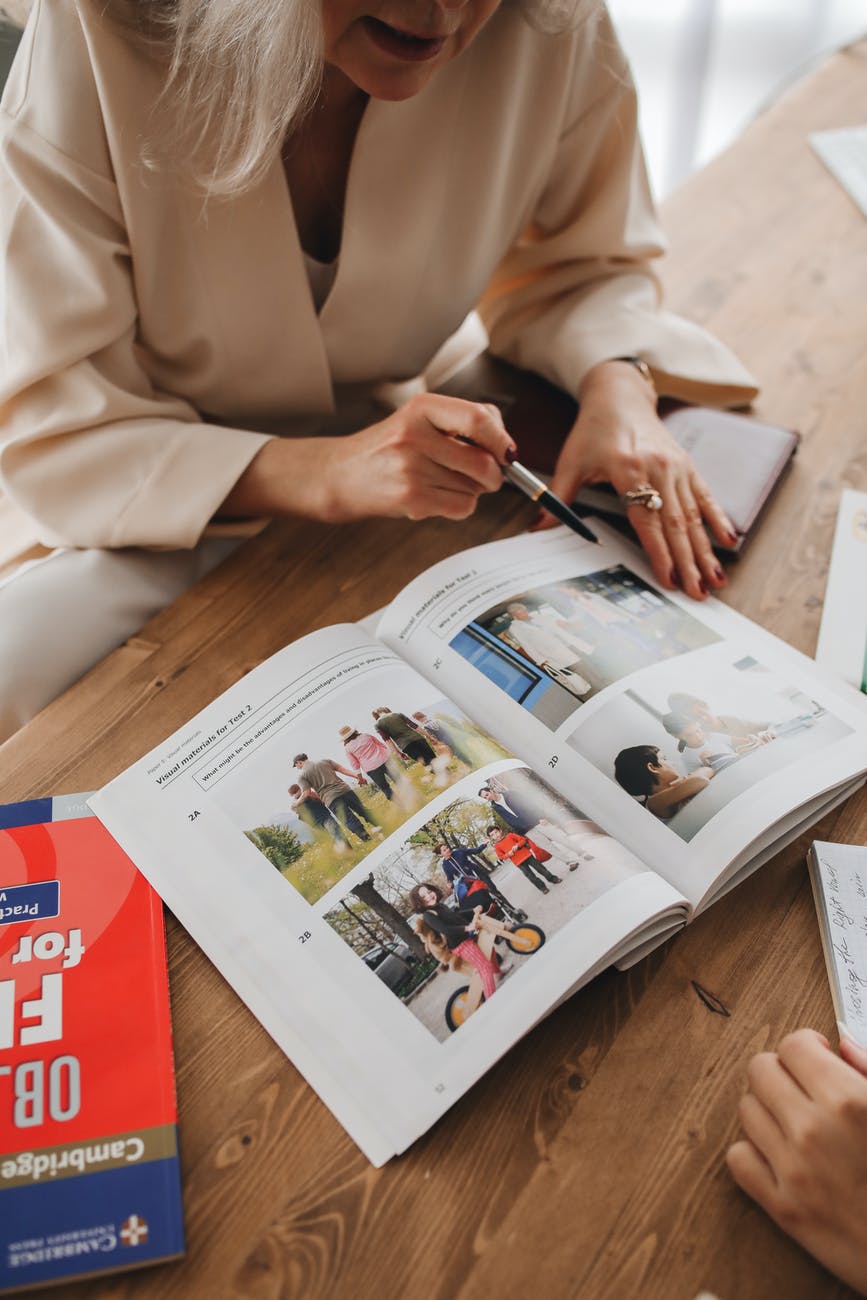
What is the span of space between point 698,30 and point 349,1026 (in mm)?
2936

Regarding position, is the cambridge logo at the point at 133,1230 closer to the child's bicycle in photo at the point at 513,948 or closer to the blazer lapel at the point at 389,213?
the child's bicycle in photo at the point at 513,948

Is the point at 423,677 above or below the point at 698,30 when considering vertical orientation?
below

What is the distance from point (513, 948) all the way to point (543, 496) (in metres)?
0.41

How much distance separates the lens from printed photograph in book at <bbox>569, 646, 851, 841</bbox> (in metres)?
0.67

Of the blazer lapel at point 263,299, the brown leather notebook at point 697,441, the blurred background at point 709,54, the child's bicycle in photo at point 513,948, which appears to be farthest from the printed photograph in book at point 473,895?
the blurred background at point 709,54

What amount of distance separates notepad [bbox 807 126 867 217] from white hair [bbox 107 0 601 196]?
0.70m

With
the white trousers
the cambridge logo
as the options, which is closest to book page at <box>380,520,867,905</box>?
the white trousers

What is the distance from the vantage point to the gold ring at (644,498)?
0.87 metres

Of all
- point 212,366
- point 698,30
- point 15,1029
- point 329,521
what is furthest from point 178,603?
point 698,30

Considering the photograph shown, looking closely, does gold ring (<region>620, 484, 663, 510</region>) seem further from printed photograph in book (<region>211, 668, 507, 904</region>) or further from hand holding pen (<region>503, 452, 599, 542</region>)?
printed photograph in book (<region>211, 668, 507, 904</region>)

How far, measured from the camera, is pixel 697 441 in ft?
3.25

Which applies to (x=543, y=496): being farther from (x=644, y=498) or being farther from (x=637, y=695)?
(x=637, y=695)

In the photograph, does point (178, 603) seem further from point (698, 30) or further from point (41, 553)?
point (698, 30)

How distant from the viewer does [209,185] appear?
81 centimetres
